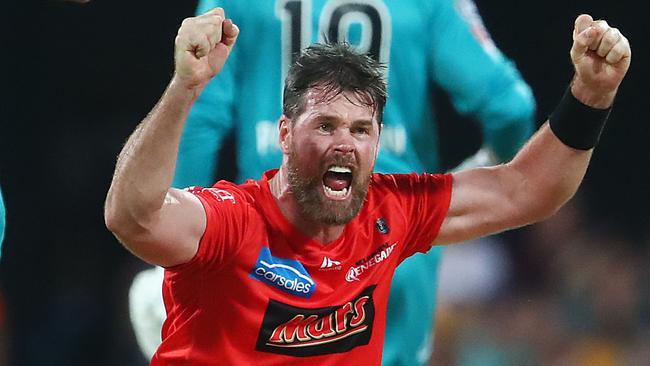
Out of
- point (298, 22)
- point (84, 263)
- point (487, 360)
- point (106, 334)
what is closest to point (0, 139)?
point (84, 263)

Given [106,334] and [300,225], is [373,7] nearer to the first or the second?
[300,225]

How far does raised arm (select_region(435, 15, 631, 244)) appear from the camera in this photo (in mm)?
1869

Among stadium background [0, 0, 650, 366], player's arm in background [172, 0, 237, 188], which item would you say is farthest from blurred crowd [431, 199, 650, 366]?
player's arm in background [172, 0, 237, 188]

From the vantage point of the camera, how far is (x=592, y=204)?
2.69m

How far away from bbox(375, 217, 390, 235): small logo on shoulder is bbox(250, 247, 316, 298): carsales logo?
176 mm

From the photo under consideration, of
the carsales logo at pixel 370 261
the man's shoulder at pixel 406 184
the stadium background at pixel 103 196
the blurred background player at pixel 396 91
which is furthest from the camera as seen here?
the stadium background at pixel 103 196

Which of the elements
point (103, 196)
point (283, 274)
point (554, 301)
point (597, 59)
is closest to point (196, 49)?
point (283, 274)

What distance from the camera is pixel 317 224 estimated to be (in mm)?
1882

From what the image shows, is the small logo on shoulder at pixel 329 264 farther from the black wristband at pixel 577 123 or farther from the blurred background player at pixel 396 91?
the blurred background player at pixel 396 91

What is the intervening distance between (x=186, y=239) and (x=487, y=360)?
48.5 inches

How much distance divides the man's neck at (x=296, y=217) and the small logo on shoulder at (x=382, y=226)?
0.07 m

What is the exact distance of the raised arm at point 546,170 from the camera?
187 cm

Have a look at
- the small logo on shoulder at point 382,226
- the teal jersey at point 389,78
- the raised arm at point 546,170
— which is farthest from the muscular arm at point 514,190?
the teal jersey at point 389,78

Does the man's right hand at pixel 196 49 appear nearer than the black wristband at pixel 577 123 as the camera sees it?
Yes
